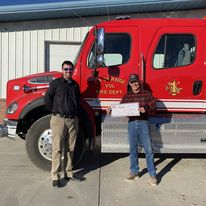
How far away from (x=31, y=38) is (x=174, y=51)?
6.47 m

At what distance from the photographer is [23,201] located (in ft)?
17.7

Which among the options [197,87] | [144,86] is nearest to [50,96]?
[144,86]

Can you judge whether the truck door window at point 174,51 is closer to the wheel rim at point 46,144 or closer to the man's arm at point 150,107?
the man's arm at point 150,107

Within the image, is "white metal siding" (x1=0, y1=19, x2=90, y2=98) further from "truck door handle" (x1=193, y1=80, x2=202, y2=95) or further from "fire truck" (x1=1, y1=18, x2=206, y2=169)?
"truck door handle" (x1=193, y1=80, x2=202, y2=95)

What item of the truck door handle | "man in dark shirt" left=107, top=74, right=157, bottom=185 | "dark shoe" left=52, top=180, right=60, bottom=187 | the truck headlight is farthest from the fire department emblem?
the truck headlight

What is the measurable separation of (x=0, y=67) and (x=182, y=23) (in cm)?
702

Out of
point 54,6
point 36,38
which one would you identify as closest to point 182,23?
point 54,6

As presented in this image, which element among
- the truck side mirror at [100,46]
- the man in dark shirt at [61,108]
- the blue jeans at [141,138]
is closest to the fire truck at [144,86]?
the truck side mirror at [100,46]

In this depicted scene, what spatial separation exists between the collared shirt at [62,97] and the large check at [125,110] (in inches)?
24.4

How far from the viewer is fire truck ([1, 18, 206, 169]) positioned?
6676 mm

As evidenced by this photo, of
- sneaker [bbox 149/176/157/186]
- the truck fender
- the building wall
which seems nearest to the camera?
sneaker [bbox 149/176/157/186]

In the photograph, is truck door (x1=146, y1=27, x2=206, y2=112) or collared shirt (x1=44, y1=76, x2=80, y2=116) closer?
collared shirt (x1=44, y1=76, x2=80, y2=116)

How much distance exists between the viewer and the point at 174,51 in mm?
6781

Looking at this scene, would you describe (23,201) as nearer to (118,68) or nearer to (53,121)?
(53,121)
